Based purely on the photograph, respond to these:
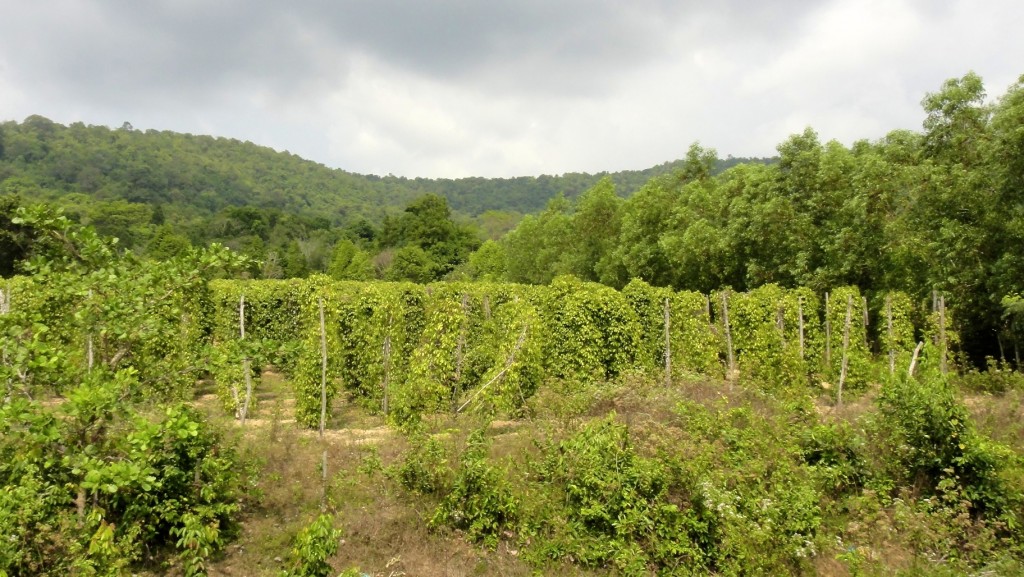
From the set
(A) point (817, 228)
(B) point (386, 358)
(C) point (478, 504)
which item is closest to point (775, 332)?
(A) point (817, 228)

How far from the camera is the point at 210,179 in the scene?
119 m

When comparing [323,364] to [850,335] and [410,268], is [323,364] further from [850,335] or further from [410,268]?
[410,268]

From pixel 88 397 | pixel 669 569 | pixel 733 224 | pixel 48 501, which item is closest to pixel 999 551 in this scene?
pixel 669 569

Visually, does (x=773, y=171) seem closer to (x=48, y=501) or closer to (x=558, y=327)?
(x=558, y=327)

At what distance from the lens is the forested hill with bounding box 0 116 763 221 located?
95.6 meters

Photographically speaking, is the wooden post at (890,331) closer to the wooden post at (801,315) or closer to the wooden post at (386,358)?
the wooden post at (801,315)

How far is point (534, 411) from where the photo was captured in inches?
392

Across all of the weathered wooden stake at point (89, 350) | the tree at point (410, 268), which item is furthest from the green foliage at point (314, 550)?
the tree at point (410, 268)

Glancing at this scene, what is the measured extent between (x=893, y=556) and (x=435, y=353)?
7414mm

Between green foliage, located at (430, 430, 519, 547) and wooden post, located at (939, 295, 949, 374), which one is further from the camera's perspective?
wooden post, located at (939, 295, 949, 374)

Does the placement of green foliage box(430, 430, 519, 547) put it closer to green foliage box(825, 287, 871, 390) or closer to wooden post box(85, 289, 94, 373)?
wooden post box(85, 289, 94, 373)

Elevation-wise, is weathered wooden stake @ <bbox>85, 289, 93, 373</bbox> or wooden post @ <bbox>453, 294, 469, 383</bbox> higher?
weathered wooden stake @ <bbox>85, 289, 93, 373</bbox>

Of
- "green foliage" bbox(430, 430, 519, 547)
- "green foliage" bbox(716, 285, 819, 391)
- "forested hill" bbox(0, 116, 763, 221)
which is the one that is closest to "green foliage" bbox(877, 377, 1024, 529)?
"green foliage" bbox(430, 430, 519, 547)

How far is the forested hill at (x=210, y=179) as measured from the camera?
95.6m
